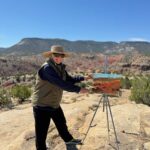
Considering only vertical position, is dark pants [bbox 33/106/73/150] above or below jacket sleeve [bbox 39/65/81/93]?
below

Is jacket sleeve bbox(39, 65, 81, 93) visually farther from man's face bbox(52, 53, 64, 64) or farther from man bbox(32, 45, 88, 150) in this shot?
man's face bbox(52, 53, 64, 64)

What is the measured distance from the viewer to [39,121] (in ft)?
20.9

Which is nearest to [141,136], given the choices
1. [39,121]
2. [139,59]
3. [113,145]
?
[113,145]

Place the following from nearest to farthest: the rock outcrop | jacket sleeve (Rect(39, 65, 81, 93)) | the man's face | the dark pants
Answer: jacket sleeve (Rect(39, 65, 81, 93)) < the man's face < the dark pants < the rock outcrop

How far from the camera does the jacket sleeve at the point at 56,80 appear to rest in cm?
605

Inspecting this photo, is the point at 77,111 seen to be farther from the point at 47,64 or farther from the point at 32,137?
the point at 47,64

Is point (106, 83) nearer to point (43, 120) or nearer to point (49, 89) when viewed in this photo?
point (49, 89)

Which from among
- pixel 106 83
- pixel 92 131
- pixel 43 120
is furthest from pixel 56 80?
pixel 92 131

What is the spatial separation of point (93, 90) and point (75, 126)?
2.00m

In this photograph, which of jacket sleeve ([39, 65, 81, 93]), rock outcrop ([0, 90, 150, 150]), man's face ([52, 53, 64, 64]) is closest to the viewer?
jacket sleeve ([39, 65, 81, 93])

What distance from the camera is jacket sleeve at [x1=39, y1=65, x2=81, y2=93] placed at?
238 inches

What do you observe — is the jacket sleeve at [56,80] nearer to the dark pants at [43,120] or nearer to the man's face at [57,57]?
the man's face at [57,57]

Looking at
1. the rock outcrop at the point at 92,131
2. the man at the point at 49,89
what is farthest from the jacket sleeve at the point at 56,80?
the rock outcrop at the point at 92,131

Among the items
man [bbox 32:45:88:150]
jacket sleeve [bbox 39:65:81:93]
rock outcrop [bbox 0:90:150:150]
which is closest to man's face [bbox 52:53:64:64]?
man [bbox 32:45:88:150]
